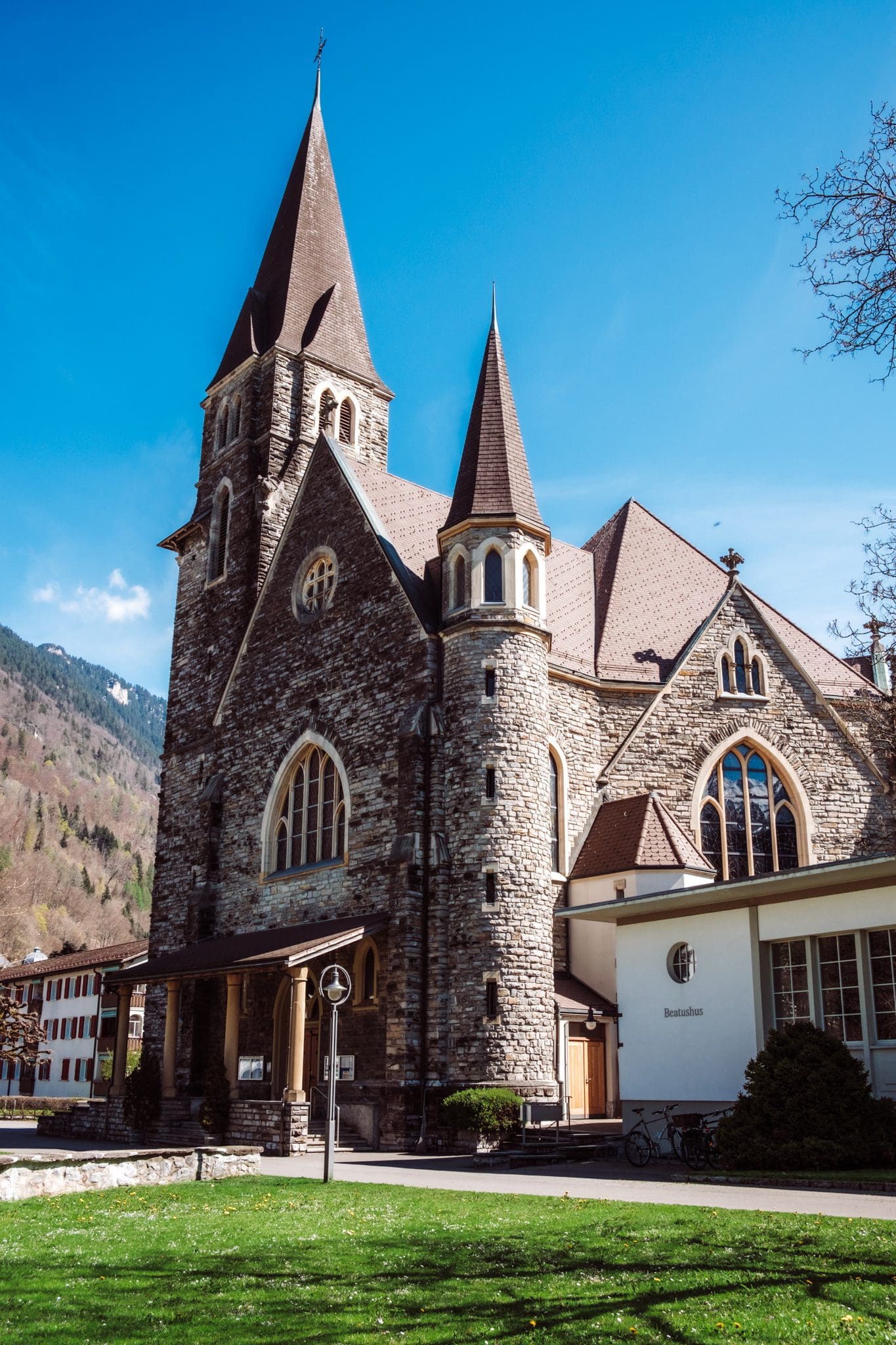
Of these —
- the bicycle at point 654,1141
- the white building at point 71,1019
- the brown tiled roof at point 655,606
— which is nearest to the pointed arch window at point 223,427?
the brown tiled roof at point 655,606

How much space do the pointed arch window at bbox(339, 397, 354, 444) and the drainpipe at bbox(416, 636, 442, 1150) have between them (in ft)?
44.9

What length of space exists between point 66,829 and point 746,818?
13371 cm

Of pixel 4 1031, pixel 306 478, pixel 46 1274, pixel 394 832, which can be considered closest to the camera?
pixel 46 1274

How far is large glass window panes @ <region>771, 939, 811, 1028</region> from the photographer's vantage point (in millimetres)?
16984

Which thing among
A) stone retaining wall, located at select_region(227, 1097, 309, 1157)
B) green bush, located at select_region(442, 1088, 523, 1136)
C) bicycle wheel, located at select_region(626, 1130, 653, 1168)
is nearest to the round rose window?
stone retaining wall, located at select_region(227, 1097, 309, 1157)

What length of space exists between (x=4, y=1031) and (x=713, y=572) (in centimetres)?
2220

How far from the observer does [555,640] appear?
1128 inches

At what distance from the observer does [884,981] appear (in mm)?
16016

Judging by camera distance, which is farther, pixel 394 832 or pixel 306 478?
pixel 306 478

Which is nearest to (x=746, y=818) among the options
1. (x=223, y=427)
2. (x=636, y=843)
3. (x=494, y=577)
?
(x=636, y=843)

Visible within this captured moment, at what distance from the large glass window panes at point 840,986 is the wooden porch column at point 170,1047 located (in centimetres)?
1589

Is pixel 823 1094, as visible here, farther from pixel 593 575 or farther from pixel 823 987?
pixel 593 575

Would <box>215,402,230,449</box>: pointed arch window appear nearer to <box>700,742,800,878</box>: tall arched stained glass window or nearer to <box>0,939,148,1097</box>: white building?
<box>700,742,800,878</box>: tall arched stained glass window

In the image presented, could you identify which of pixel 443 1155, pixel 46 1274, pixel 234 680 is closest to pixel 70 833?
pixel 234 680
